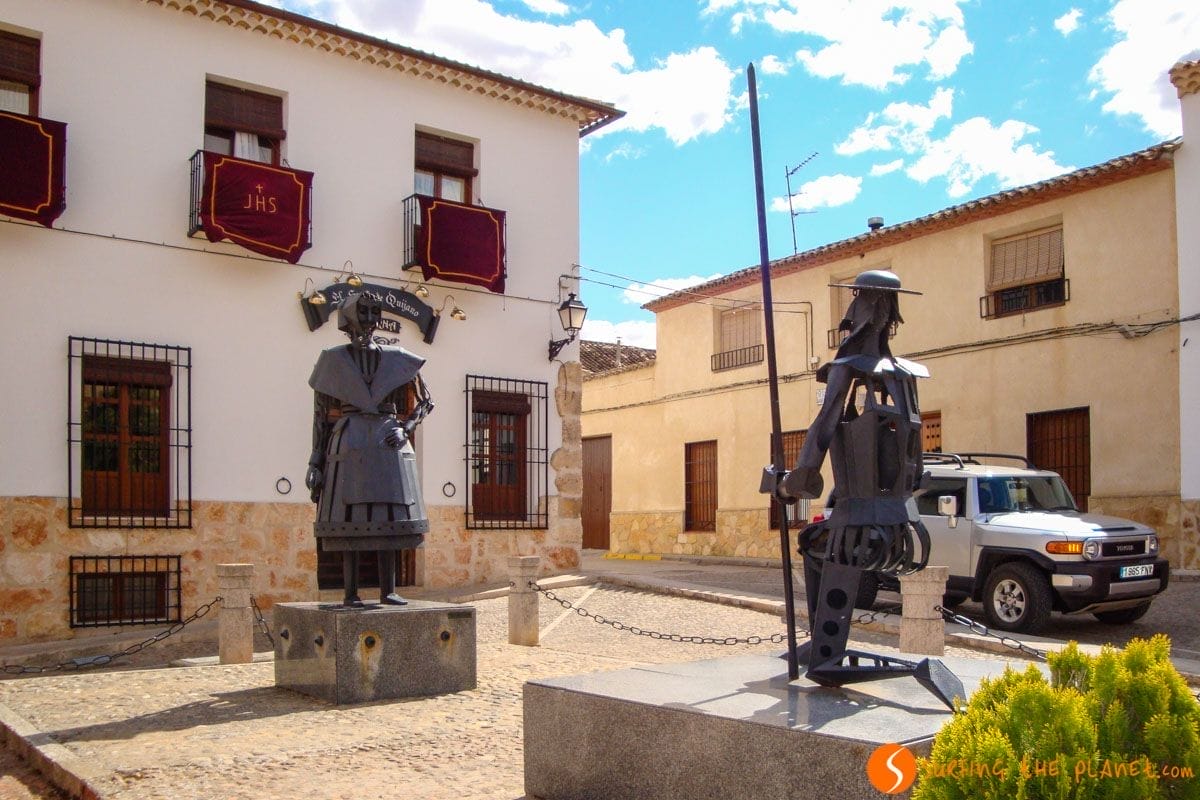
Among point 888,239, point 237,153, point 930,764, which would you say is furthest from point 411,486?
point 888,239

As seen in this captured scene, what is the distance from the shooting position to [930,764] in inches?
96.9

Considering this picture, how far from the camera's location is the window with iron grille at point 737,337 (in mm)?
21375

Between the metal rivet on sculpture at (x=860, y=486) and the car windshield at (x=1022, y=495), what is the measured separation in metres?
6.71

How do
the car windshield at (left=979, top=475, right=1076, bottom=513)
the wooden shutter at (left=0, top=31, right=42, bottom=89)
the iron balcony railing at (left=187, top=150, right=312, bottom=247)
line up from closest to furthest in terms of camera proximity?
the car windshield at (left=979, top=475, right=1076, bottom=513), the wooden shutter at (left=0, top=31, right=42, bottom=89), the iron balcony railing at (left=187, top=150, right=312, bottom=247)

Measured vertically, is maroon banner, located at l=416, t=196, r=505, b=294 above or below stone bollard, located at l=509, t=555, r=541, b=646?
above

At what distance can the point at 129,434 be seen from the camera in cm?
1167

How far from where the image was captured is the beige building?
14820 millimetres

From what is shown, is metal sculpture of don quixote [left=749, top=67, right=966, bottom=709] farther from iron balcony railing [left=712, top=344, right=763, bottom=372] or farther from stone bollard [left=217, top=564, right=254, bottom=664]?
iron balcony railing [left=712, top=344, right=763, bottom=372]

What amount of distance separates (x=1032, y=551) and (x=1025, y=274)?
24.7 feet

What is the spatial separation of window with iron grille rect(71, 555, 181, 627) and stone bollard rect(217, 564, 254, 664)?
3.00 meters

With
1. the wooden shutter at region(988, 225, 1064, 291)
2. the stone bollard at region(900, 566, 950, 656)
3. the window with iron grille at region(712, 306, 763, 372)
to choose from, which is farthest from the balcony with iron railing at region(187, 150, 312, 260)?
the window with iron grille at region(712, 306, 763, 372)

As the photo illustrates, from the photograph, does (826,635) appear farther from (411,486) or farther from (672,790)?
(411,486)

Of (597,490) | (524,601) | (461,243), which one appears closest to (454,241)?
(461,243)

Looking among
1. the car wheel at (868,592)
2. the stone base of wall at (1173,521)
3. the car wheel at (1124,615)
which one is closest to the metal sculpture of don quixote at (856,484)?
the car wheel at (868,592)
